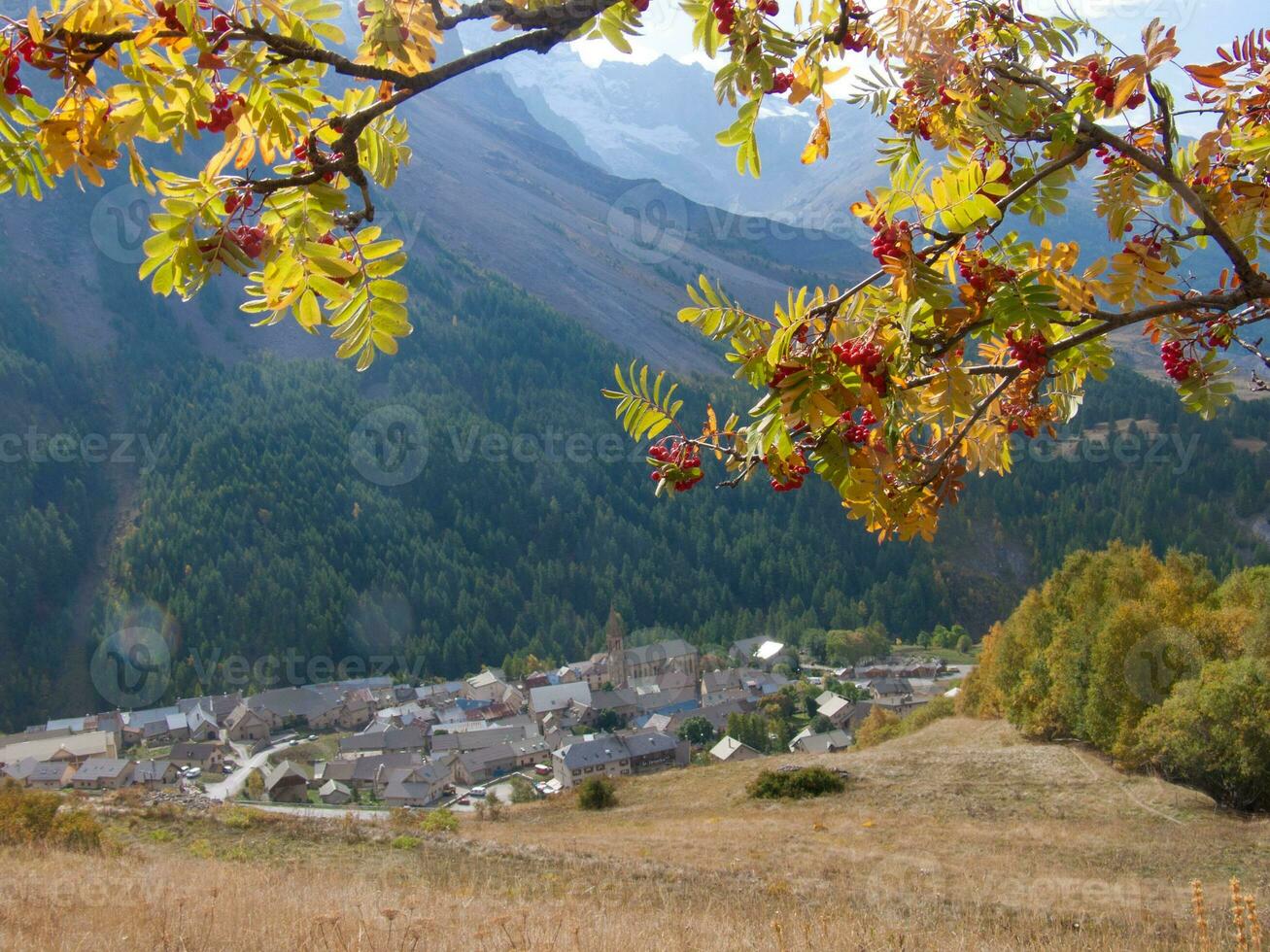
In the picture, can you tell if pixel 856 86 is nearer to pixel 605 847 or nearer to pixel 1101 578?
pixel 605 847

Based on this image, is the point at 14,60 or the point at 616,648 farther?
the point at 616,648

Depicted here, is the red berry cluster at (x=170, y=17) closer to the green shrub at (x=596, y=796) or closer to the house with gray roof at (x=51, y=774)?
the green shrub at (x=596, y=796)

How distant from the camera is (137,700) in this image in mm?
60062

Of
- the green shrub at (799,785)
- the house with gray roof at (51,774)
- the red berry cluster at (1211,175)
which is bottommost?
the house with gray roof at (51,774)

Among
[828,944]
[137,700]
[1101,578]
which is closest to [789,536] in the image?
[137,700]

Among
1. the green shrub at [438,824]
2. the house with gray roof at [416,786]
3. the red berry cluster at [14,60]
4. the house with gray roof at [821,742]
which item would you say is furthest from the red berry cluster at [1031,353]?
the house with gray roof at [821,742]

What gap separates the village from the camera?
130 feet

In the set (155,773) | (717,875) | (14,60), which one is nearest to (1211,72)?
(14,60)

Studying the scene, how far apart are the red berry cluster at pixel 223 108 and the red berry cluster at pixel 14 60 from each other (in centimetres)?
27

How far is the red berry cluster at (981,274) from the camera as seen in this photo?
2131mm

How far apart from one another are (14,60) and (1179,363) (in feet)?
10.3

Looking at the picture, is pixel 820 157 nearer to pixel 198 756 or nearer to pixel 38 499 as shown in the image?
pixel 198 756

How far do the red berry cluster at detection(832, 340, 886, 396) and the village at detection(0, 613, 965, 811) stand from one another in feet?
113

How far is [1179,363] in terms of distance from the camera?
299cm
